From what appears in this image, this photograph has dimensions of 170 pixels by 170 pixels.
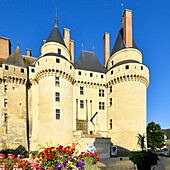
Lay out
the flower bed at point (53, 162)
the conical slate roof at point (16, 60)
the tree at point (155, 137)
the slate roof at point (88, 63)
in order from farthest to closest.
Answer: the tree at point (155, 137)
the slate roof at point (88, 63)
the conical slate roof at point (16, 60)
the flower bed at point (53, 162)

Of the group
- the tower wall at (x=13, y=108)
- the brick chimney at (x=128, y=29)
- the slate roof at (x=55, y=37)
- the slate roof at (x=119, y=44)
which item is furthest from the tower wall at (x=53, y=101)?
the brick chimney at (x=128, y=29)

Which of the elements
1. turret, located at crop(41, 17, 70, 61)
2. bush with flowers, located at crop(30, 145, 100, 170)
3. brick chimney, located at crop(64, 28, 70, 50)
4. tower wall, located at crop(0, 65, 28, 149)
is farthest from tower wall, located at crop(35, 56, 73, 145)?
bush with flowers, located at crop(30, 145, 100, 170)

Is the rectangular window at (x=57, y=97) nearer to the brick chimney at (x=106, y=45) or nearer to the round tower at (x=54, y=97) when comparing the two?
the round tower at (x=54, y=97)

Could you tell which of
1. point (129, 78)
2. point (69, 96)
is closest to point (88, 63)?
point (129, 78)

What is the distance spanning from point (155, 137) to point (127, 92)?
1401cm

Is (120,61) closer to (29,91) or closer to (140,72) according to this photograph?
(140,72)

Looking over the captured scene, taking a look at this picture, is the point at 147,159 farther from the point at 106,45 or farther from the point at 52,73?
the point at 106,45

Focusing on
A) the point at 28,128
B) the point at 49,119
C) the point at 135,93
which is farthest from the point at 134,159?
the point at 28,128

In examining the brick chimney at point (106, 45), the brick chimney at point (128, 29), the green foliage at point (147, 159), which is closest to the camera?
the green foliage at point (147, 159)

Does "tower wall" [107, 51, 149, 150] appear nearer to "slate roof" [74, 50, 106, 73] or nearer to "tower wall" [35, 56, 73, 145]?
"slate roof" [74, 50, 106, 73]

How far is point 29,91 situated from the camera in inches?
1068

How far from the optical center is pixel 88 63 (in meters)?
30.0

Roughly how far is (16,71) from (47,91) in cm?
524

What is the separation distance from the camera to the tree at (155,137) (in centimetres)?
3506
